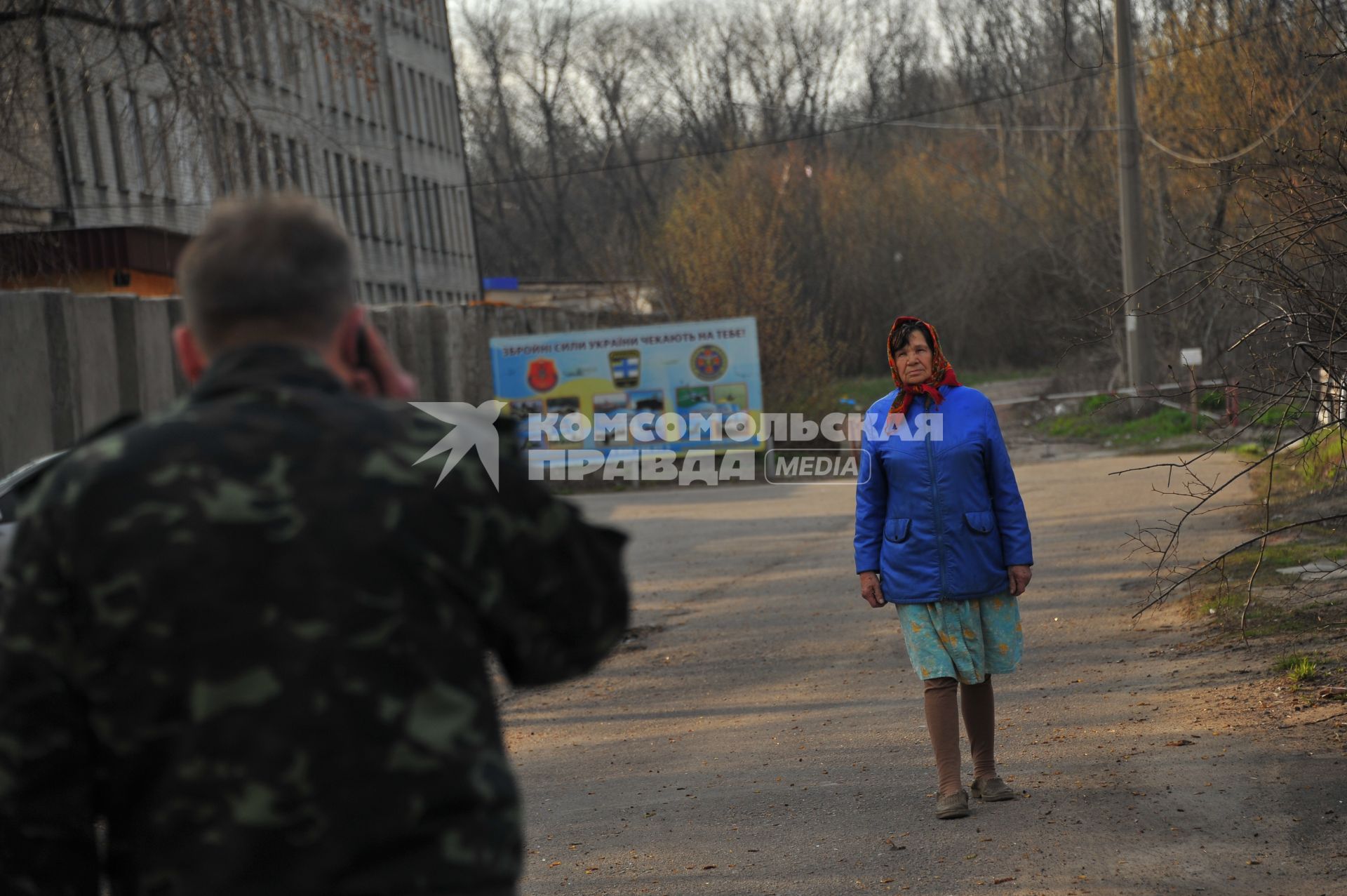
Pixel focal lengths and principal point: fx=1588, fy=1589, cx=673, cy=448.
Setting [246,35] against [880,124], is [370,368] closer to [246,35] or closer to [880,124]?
[246,35]

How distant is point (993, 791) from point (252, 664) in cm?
474

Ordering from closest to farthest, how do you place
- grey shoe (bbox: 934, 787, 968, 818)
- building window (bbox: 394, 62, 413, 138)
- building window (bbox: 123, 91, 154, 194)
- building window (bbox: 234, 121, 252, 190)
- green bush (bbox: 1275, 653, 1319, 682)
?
grey shoe (bbox: 934, 787, 968, 818), green bush (bbox: 1275, 653, 1319, 682), building window (bbox: 234, 121, 252, 190), building window (bbox: 123, 91, 154, 194), building window (bbox: 394, 62, 413, 138)

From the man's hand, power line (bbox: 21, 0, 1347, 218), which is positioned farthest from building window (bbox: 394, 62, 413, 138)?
the man's hand

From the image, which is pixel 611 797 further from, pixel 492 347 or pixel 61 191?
pixel 61 191

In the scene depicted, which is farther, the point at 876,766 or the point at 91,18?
the point at 91,18

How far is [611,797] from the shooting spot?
7.09 metres

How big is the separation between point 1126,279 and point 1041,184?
588 inches

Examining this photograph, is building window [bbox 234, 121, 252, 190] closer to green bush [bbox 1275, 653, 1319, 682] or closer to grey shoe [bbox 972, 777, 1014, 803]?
green bush [bbox 1275, 653, 1319, 682]

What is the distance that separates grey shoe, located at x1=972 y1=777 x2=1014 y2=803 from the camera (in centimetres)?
633

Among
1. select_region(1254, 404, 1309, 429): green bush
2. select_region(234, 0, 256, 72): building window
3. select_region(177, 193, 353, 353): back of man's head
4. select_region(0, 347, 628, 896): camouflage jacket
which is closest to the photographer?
select_region(0, 347, 628, 896): camouflage jacket

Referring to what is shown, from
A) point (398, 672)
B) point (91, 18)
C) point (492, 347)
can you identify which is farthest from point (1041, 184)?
point (398, 672)

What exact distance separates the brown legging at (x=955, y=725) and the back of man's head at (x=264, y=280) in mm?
4350

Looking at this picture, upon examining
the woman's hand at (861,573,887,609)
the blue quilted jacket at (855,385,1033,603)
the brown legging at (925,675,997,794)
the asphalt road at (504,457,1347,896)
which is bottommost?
the asphalt road at (504,457,1347,896)

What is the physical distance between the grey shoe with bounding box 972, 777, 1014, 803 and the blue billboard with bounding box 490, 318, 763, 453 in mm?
20217
